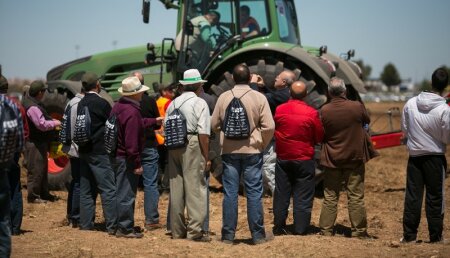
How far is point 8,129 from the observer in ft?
17.5

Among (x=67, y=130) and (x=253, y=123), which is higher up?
(x=253, y=123)

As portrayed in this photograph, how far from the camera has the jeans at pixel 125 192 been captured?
22.7 feet

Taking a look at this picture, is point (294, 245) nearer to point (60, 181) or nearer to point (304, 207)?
point (304, 207)

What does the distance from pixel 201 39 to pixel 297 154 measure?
397 cm

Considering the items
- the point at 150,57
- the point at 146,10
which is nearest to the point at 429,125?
the point at 146,10

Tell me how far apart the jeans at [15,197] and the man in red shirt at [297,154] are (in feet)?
8.94

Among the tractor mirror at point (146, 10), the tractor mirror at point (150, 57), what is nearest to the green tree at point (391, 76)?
the tractor mirror at point (150, 57)

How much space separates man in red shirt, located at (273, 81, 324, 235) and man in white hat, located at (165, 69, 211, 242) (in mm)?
871

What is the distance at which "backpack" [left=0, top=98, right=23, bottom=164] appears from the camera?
530 cm

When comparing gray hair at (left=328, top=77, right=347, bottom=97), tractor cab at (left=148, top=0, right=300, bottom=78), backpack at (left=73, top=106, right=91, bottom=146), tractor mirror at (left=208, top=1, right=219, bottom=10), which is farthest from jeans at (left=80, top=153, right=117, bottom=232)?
tractor mirror at (left=208, top=1, right=219, bottom=10)

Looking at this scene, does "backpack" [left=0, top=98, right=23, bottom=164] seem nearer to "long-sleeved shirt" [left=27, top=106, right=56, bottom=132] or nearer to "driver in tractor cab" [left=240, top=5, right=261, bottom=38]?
"long-sleeved shirt" [left=27, top=106, right=56, bottom=132]

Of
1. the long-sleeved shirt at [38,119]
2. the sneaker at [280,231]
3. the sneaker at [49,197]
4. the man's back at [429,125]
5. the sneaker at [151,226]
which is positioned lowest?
the sneaker at [49,197]

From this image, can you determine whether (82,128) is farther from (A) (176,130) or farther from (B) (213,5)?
(B) (213,5)

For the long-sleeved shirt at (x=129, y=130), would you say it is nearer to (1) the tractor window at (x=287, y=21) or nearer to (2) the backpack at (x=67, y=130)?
(2) the backpack at (x=67, y=130)
